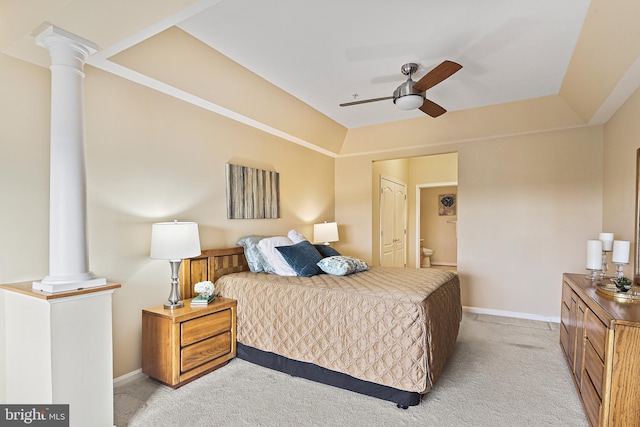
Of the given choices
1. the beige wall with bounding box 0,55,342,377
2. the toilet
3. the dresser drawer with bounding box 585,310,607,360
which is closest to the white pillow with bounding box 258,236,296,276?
the beige wall with bounding box 0,55,342,377

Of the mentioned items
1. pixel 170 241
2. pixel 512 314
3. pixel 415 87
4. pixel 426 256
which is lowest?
pixel 512 314

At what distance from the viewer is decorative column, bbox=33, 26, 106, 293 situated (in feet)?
6.00

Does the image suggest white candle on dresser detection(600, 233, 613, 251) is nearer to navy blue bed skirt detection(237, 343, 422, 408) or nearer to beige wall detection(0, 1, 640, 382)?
beige wall detection(0, 1, 640, 382)

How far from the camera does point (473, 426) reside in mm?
2051

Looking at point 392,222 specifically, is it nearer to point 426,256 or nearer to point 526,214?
point 526,214

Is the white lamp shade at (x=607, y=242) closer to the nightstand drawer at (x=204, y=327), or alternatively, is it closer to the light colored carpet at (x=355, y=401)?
the light colored carpet at (x=355, y=401)

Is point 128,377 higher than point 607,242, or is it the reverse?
point 607,242

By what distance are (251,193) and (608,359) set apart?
3335 millimetres

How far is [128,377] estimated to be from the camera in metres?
2.60

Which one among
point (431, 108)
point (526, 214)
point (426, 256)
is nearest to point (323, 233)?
point (431, 108)

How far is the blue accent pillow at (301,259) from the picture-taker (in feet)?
10.5

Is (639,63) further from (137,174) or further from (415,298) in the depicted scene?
(137,174)

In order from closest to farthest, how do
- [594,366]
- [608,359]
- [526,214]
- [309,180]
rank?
[608,359], [594,366], [526,214], [309,180]

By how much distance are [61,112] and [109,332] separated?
132 centimetres
